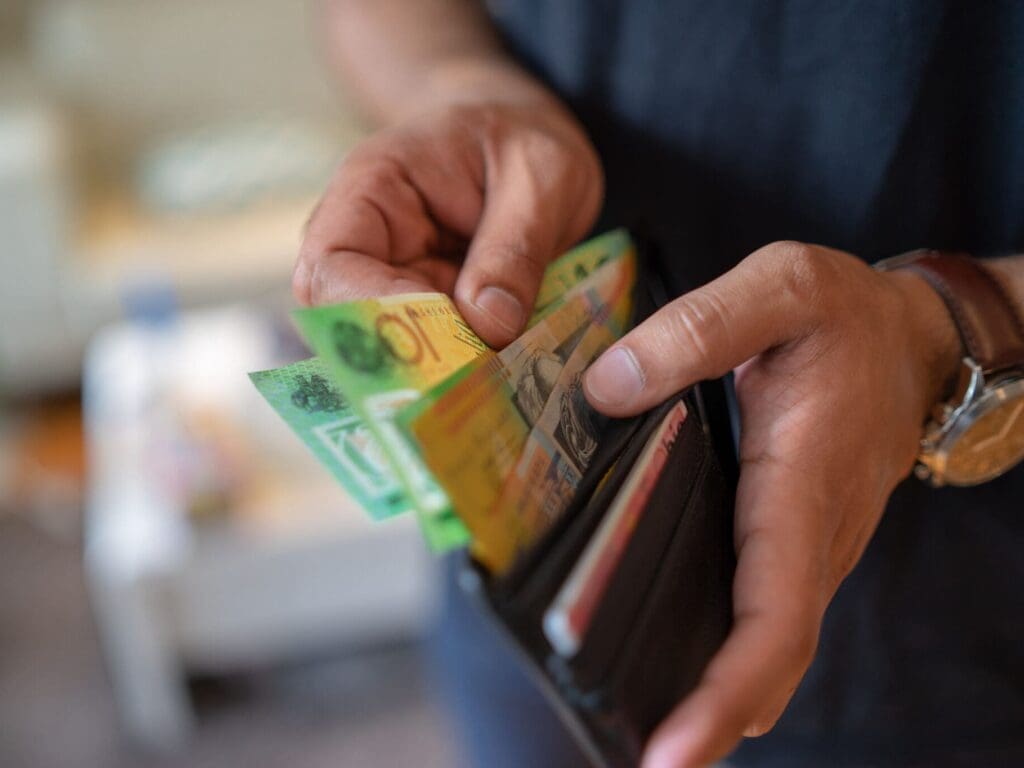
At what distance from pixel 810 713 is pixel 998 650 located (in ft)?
0.41

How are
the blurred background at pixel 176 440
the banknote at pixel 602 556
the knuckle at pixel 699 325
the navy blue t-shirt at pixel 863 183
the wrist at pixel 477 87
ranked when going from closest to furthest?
the banknote at pixel 602 556 < the knuckle at pixel 699 325 < the navy blue t-shirt at pixel 863 183 < the wrist at pixel 477 87 < the blurred background at pixel 176 440

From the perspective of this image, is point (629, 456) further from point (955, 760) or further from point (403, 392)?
point (955, 760)

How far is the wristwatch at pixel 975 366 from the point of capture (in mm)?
499

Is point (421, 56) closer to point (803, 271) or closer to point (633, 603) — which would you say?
point (803, 271)

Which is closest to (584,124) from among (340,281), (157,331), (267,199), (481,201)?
(481,201)

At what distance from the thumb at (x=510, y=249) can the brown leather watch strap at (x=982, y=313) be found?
0.68 feet

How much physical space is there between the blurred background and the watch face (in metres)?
0.52

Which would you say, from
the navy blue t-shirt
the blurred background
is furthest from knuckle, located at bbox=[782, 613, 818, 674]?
the blurred background

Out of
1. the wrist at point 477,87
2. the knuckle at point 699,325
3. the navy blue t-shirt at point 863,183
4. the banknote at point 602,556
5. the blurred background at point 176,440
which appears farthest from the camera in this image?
the blurred background at point 176,440

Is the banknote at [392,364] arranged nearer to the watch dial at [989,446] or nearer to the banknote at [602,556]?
the banknote at [602,556]

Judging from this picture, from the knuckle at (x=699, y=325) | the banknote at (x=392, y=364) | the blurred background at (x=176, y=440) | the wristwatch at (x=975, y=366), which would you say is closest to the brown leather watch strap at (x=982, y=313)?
the wristwatch at (x=975, y=366)

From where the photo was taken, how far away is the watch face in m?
0.50

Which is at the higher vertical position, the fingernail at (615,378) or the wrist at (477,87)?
the wrist at (477,87)

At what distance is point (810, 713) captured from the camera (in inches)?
24.6
